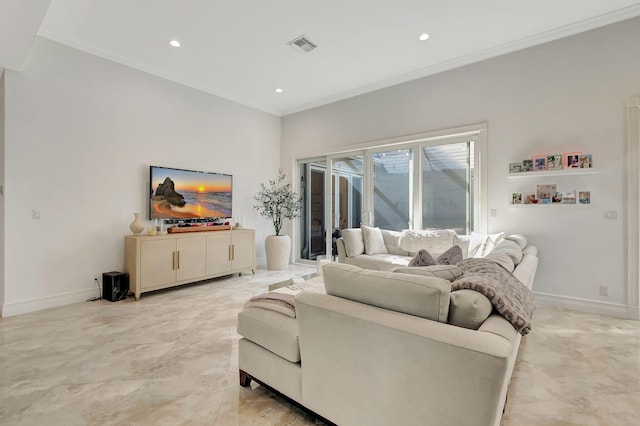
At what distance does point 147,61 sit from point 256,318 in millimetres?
4099

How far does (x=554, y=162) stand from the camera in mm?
3457

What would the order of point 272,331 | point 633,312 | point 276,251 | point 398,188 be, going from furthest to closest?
point 276,251 → point 398,188 → point 633,312 → point 272,331

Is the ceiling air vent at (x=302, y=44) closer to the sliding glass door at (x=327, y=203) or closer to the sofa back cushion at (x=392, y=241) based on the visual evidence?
the sliding glass door at (x=327, y=203)

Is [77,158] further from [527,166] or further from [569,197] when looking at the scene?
[569,197]

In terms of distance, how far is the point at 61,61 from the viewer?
3572 millimetres

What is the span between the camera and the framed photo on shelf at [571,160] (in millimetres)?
3342

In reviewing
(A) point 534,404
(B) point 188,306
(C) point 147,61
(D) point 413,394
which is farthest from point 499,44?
(B) point 188,306

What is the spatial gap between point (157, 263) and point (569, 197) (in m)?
5.09

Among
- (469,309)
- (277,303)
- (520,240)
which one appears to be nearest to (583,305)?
(520,240)

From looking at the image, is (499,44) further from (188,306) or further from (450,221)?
(188,306)

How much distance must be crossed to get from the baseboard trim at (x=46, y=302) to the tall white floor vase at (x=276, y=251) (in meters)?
2.62

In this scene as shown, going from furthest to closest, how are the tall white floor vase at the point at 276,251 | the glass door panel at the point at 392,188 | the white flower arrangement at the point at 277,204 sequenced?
the white flower arrangement at the point at 277,204
the tall white floor vase at the point at 276,251
the glass door panel at the point at 392,188

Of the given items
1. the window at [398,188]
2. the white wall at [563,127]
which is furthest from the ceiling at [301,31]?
the window at [398,188]

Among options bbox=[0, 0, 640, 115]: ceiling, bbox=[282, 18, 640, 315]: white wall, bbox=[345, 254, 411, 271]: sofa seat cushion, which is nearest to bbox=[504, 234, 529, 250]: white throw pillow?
bbox=[282, 18, 640, 315]: white wall
